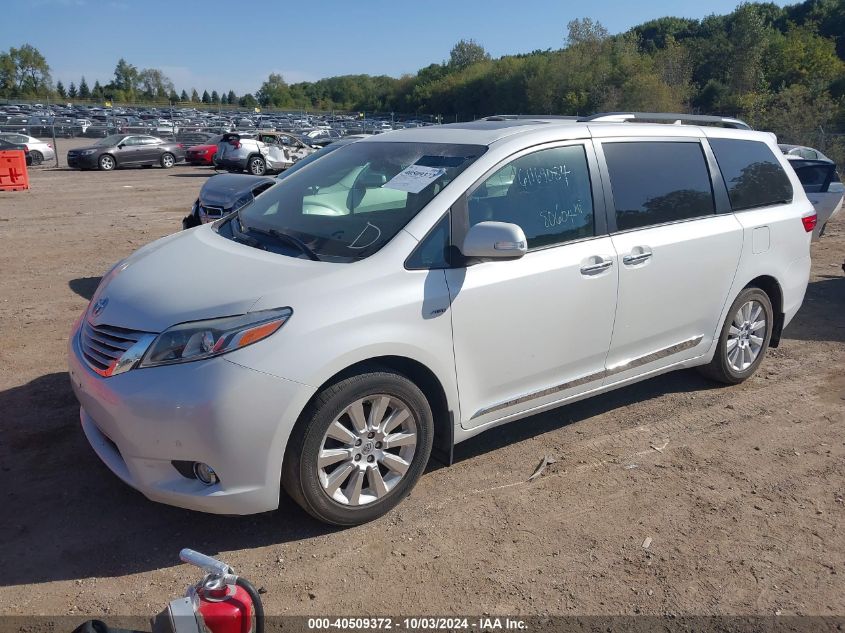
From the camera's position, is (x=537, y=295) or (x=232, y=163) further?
(x=232, y=163)

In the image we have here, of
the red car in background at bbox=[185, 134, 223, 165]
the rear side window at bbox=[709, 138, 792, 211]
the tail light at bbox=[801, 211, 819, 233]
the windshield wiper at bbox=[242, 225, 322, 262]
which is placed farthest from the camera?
the red car in background at bbox=[185, 134, 223, 165]

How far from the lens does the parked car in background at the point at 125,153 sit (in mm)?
25562

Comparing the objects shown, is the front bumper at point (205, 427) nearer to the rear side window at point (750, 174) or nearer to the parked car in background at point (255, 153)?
the rear side window at point (750, 174)

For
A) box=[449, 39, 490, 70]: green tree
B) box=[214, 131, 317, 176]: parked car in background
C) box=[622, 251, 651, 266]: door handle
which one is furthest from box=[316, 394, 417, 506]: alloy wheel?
box=[449, 39, 490, 70]: green tree

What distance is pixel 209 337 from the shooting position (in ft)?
10.1

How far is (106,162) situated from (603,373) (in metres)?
25.9

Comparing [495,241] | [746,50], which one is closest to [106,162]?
[495,241]

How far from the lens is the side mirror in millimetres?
3490

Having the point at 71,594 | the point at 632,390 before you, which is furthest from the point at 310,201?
the point at 632,390

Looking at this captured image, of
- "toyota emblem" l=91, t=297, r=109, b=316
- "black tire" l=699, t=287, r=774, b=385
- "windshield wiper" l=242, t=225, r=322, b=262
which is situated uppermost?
"windshield wiper" l=242, t=225, r=322, b=262

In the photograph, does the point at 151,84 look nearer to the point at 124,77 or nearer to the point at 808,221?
the point at 124,77

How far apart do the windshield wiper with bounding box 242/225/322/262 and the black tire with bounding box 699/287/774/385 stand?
3.08 m

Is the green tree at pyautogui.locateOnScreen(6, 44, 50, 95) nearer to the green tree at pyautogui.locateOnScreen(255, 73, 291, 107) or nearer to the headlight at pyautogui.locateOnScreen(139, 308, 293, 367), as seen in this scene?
the green tree at pyautogui.locateOnScreen(255, 73, 291, 107)

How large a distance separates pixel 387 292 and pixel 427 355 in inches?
14.5
